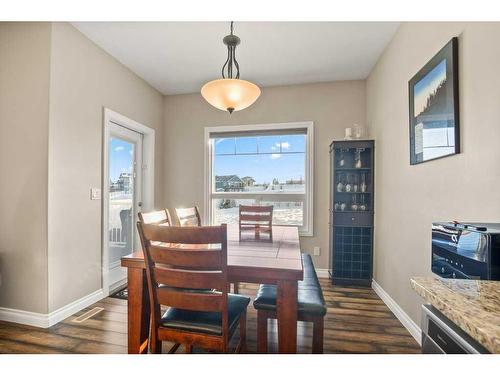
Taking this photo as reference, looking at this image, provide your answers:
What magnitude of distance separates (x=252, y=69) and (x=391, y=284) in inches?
113

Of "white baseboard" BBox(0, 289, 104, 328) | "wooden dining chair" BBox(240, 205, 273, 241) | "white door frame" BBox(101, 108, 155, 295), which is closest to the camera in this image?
"white baseboard" BBox(0, 289, 104, 328)

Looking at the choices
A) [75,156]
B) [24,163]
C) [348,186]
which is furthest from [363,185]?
[24,163]

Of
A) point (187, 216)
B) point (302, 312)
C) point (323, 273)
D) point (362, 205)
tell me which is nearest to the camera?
point (302, 312)

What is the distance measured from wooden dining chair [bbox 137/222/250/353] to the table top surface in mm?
177

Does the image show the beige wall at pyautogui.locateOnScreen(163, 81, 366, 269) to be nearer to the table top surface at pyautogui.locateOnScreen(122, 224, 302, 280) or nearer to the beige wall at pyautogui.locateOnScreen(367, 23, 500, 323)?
the beige wall at pyautogui.locateOnScreen(367, 23, 500, 323)

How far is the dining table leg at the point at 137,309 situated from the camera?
1.52 m

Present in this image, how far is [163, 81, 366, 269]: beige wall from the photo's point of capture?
3.38 m

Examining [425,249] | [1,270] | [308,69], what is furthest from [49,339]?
[308,69]

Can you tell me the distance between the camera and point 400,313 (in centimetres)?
223

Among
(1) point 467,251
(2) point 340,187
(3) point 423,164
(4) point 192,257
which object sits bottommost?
(4) point 192,257

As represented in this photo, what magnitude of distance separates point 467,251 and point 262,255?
984 mm

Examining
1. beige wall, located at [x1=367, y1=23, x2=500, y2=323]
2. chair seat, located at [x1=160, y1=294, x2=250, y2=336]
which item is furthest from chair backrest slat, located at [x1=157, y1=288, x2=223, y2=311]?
beige wall, located at [x1=367, y1=23, x2=500, y2=323]

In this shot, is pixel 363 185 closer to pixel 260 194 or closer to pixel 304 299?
pixel 260 194
